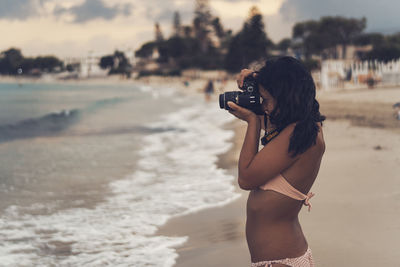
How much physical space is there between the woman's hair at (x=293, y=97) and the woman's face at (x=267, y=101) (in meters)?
0.02

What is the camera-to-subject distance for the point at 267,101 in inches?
68.7

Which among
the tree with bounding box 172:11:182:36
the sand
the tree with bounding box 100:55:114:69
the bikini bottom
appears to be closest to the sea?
the sand

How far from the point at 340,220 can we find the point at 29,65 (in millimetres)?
167603

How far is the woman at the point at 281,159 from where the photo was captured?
5.45 ft

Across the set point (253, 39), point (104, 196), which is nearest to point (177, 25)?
point (253, 39)

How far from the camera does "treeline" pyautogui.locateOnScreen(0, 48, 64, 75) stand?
136 m

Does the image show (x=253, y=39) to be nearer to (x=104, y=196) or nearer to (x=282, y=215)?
(x=104, y=196)

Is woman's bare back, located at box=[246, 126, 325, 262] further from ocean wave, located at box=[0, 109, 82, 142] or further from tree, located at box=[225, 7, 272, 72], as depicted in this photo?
tree, located at box=[225, 7, 272, 72]

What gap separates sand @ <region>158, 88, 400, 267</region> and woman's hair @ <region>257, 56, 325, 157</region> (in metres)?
1.84

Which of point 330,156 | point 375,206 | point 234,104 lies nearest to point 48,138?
point 330,156

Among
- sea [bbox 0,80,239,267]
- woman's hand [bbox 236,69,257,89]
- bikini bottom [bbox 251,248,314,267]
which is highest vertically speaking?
woman's hand [bbox 236,69,257,89]

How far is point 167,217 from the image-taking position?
478 cm

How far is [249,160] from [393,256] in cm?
205

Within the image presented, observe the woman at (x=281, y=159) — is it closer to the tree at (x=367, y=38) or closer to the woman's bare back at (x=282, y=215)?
the woman's bare back at (x=282, y=215)
